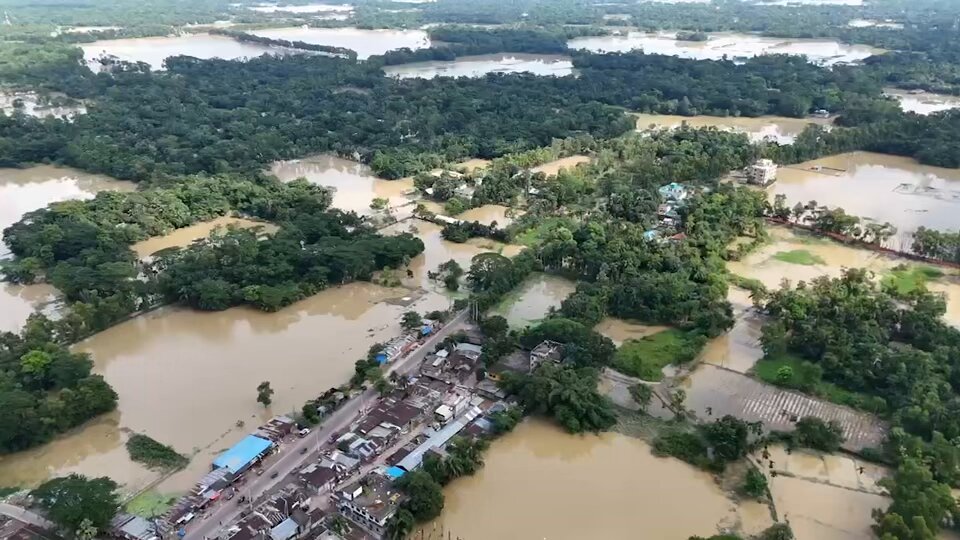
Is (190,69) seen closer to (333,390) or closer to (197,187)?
(197,187)

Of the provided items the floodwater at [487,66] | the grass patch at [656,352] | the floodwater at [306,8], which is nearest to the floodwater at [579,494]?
the grass patch at [656,352]

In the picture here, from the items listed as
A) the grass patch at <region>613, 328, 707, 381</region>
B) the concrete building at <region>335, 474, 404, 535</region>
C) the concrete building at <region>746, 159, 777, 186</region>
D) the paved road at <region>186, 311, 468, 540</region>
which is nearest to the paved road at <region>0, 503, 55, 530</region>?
the paved road at <region>186, 311, 468, 540</region>

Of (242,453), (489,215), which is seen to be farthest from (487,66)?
(242,453)

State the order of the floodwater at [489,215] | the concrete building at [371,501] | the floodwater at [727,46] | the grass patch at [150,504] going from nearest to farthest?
the concrete building at [371,501]
the grass patch at [150,504]
the floodwater at [489,215]
the floodwater at [727,46]

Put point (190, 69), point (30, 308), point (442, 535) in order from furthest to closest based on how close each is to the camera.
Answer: point (190, 69) < point (30, 308) < point (442, 535)

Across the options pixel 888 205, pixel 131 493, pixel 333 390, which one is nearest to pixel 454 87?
pixel 888 205

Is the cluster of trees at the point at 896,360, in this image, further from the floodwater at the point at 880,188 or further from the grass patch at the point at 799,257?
the floodwater at the point at 880,188
